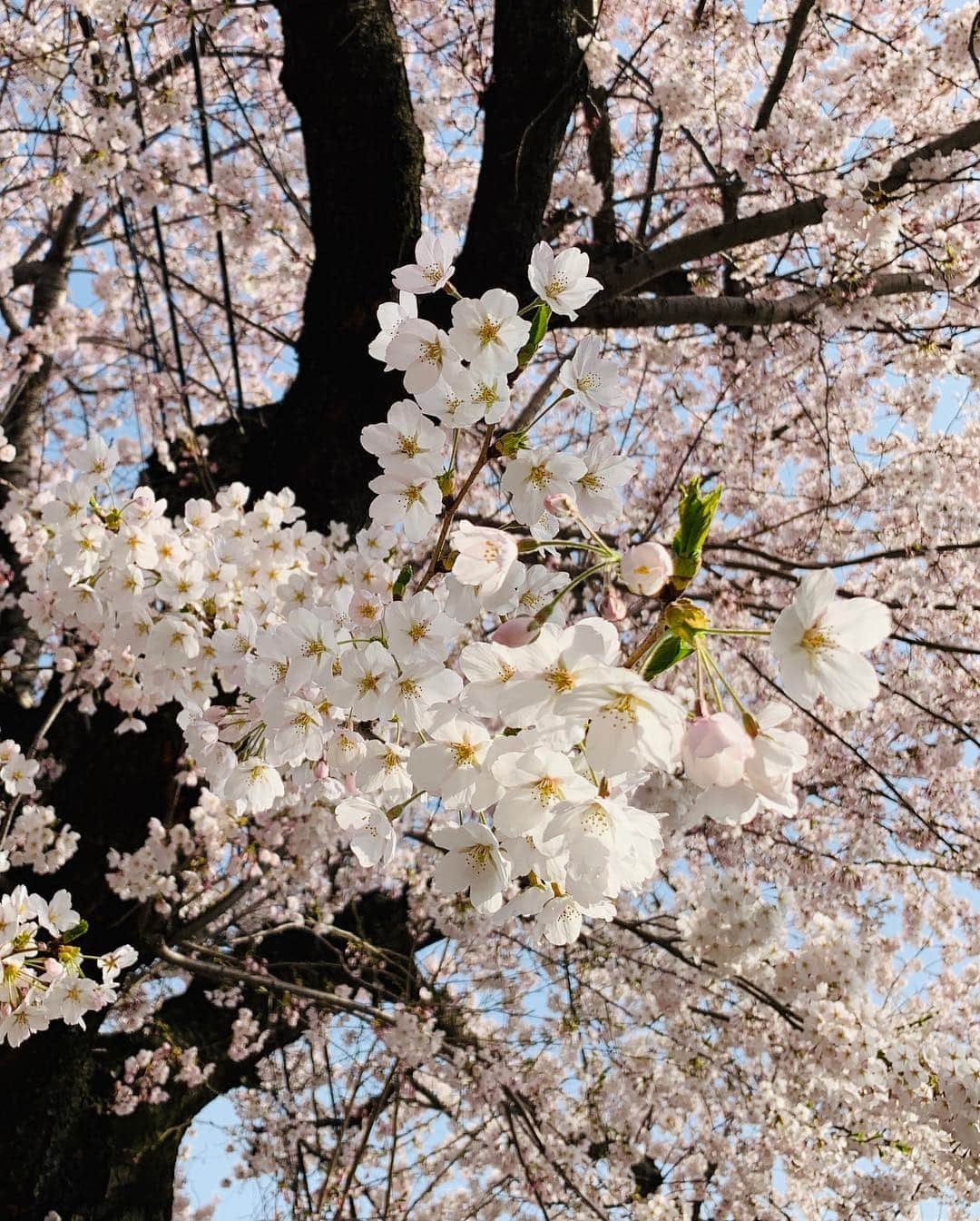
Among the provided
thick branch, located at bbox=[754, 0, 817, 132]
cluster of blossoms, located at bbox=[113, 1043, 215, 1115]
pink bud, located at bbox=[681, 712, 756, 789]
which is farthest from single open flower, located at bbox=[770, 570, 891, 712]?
cluster of blossoms, located at bbox=[113, 1043, 215, 1115]

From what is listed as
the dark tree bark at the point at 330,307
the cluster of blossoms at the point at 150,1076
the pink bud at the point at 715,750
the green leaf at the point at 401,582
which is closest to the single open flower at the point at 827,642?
the pink bud at the point at 715,750

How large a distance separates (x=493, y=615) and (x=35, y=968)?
4.39 ft

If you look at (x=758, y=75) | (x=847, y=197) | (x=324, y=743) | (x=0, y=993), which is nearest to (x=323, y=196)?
(x=847, y=197)

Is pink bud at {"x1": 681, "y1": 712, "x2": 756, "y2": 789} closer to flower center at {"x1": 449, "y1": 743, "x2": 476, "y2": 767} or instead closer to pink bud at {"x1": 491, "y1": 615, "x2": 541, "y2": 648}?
pink bud at {"x1": 491, "y1": 615, "x2": 541, "y2": 648}

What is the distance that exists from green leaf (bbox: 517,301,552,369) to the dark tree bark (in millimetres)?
2242

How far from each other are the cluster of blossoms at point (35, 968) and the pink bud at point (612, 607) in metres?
1.43

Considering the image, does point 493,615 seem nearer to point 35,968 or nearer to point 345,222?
point 35,968

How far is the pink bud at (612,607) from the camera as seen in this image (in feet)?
3.06

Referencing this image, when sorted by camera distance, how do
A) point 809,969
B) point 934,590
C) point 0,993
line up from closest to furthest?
point 0,993 < point 809,969 < point 934,590

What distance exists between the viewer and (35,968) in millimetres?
1800

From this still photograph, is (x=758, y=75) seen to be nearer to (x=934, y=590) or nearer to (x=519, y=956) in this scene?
(x=934, y=590)

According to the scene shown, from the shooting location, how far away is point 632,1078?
5.48 m

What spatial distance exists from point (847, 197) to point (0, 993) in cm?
397

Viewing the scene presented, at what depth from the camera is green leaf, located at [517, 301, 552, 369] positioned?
1078 mm
